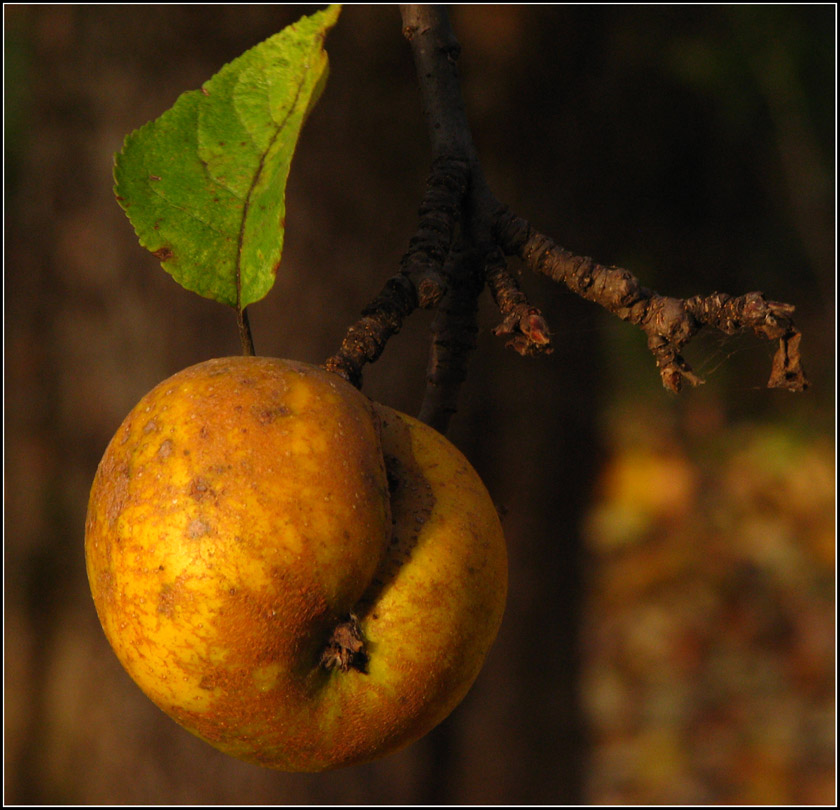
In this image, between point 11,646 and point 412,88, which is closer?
point 412,88

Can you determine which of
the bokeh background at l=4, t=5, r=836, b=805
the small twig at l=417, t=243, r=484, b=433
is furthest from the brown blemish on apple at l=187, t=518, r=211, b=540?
the bokeh background at l=4, t=5, r=836, b=805

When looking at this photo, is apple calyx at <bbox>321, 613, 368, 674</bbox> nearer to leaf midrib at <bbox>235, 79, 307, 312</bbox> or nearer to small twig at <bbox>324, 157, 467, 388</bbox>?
small twig at <bbox>324, 157, 467, 388</bbox>

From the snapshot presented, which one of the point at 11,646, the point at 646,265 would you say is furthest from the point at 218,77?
the point at 646,265

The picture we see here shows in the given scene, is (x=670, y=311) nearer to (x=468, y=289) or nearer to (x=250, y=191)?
(x=468, y=289)

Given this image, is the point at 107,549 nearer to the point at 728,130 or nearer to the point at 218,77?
the point at 218,77

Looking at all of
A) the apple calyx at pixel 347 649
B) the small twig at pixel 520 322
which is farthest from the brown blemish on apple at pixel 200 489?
the small twig at pixel 520 322

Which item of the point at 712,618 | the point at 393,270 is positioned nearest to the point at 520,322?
the point at 393,270
